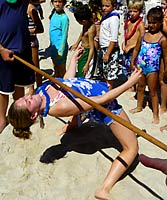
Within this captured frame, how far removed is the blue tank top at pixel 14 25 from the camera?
424cm

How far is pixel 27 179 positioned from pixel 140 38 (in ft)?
6.78

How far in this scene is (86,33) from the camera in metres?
5.50

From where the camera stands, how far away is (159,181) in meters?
3.95

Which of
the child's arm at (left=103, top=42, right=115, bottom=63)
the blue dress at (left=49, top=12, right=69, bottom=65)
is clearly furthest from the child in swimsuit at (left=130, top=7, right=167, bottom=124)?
the blue dress at (left=49, top=12, right=69, bottom=65)

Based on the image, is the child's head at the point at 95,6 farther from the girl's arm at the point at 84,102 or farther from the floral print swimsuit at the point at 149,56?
the girl's arm at the point at 84,102

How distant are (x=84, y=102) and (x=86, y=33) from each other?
2.07 meters

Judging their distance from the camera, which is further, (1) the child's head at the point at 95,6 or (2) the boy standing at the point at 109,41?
(1) the child's head at the point at 95,6

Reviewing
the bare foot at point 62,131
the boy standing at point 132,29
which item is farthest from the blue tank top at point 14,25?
the boy standing at point 132,29

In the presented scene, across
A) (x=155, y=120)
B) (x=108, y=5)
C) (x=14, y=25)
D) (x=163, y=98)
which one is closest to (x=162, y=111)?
(x=163, y=98)

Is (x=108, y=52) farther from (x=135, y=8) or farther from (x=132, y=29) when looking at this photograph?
(x=135, y=8)

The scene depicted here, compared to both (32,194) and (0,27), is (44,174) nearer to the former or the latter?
(32,194)

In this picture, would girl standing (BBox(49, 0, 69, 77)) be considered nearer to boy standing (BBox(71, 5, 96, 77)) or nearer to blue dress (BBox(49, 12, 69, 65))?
blue dress (BBox(49, 12, 69, 65))

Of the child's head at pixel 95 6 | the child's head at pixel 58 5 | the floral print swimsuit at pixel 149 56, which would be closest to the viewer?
the floral print swimsuit at pixel 149 56

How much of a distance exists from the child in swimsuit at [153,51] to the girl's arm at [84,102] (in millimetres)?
1309
